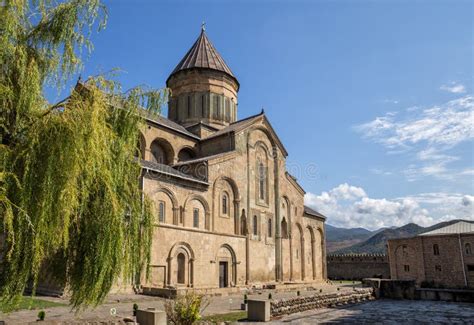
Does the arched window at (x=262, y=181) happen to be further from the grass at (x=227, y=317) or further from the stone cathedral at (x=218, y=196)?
the grass at (x=227, y=317)

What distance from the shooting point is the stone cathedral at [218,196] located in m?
19.4

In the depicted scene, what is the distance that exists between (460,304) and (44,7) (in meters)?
19.3

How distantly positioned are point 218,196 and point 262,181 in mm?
5258

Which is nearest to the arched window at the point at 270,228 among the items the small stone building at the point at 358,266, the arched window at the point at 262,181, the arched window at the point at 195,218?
the arched window at the point at 262,181

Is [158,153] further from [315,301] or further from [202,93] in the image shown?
[315,301]

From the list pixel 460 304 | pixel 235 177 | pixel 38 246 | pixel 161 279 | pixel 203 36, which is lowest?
pixel 460 304

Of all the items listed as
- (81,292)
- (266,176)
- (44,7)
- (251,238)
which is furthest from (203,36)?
(81,292)

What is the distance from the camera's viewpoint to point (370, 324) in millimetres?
11430

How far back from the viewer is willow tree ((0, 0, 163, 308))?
648cm

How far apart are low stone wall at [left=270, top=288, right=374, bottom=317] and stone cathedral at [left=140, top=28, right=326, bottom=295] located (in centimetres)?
550

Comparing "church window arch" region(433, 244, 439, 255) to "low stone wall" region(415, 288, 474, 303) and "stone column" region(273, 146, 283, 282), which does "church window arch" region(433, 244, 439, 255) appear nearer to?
"stone column" region(273, 146, 283, 282)

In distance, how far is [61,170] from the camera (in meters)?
6.62

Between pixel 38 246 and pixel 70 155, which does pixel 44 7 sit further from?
pixel 38 246

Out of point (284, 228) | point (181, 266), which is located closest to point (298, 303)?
point (181, 266)
